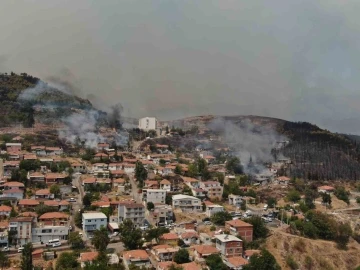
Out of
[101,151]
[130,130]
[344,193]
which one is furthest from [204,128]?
[344,193]

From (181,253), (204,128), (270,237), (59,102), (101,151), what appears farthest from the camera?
(204,128)

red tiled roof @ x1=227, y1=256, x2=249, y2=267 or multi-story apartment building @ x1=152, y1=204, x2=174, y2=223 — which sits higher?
multi-story apartment building @ x1=152, y1=204, x2=174, y2=223

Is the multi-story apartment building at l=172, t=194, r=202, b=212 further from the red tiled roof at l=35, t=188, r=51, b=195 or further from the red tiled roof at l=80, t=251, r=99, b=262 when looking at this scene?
the red tiled roof at l=80, t=251, r=99, b=262

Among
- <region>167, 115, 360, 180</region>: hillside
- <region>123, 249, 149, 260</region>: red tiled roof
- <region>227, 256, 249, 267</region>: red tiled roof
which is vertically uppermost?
<region>167, 115, 360, 180</region>: hillside

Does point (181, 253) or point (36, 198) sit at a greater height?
point (36, 198)

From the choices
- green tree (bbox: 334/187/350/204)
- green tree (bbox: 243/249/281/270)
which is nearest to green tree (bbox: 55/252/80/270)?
green tree (bbox: 243/249/281/270)

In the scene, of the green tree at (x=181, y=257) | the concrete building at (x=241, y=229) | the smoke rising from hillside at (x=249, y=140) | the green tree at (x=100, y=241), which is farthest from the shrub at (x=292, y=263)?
the smoke rising from hillside at (x=249, y=140)

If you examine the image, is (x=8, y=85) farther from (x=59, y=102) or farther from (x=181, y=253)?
(x=181, y=253)
